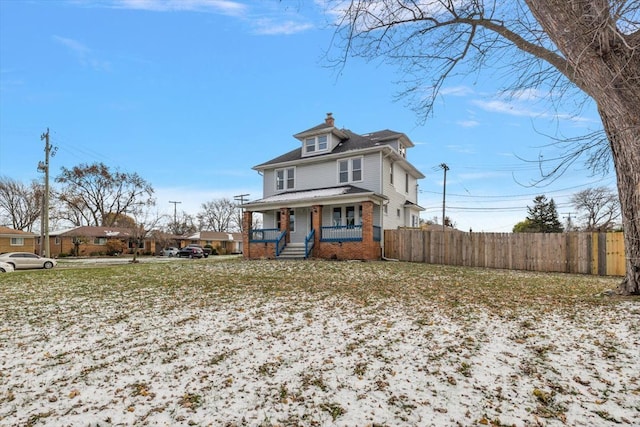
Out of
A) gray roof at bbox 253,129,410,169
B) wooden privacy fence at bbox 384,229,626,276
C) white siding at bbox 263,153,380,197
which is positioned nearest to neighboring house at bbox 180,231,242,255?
white siding at bbox 263,153,380,197

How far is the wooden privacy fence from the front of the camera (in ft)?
44.8

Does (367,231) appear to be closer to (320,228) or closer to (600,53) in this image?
(320,228)

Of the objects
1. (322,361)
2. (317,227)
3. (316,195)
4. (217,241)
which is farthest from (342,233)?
(217,241)

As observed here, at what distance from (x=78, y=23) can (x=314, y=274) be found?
10949mm

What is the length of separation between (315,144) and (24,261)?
19.6m

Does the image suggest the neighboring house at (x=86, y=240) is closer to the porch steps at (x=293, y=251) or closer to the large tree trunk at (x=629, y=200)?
the porch steps at (x=293, y=251)

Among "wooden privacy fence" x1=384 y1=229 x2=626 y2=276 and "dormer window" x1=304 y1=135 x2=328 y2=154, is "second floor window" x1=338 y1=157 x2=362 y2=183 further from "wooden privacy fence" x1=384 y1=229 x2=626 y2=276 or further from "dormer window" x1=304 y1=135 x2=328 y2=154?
"wooden privacy fence" x1=384 y1=229 x2=626 y2=276

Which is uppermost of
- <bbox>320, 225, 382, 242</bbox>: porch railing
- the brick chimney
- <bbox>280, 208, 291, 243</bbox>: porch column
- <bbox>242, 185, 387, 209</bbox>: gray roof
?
the brick chimney

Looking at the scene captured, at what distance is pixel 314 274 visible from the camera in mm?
11461

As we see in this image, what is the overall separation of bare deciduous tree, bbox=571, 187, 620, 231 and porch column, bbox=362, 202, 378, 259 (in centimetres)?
3464

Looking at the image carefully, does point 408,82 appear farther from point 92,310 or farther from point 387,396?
point 92,310

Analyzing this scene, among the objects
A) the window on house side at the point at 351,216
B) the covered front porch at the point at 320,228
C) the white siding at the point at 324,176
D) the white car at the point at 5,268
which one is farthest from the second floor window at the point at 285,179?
the white car at the point at 5,268

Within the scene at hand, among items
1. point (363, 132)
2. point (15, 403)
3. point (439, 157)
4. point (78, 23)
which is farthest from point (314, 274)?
point (439, 157)

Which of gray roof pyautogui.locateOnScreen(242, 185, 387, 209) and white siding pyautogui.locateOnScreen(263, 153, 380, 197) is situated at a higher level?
white siding pyautogui.locateOnScreen(263, 153, 380, 197)
